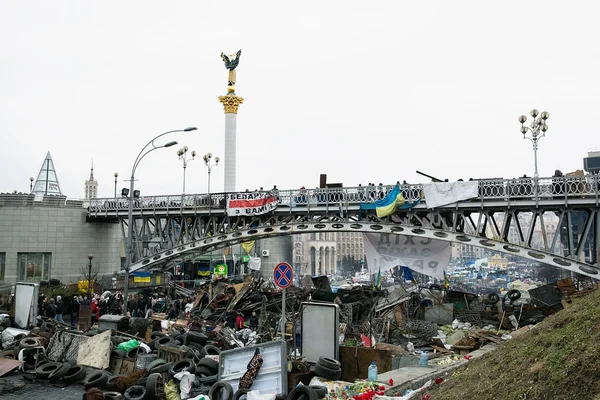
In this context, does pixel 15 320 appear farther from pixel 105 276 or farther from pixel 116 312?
pixel 105 276

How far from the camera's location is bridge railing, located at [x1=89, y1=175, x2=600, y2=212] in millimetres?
22938

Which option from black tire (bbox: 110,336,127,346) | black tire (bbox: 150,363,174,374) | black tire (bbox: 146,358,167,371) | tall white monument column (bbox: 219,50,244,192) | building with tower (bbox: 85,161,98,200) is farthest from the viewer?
building with tower (bbox: 85,161,98,200)

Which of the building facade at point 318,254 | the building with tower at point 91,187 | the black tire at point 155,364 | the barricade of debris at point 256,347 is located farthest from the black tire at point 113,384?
the building with tower at point 91,187

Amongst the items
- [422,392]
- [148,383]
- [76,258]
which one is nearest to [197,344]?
[148,383]

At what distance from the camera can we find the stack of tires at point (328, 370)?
12.0 meters

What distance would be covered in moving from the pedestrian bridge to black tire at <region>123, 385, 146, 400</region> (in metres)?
18.1

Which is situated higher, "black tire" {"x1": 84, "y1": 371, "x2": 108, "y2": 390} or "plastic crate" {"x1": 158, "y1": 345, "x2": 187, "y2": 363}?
"plastic crate" {"x1": 158, "y1": 345, "x2": 187, "y2": 363}

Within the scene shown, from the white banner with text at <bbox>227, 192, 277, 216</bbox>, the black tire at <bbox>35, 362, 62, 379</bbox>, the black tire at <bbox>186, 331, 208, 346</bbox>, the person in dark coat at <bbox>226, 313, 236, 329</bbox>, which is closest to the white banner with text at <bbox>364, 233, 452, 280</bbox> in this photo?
the white banner with text at <bbox>227, 192, 277, 216</bbox>

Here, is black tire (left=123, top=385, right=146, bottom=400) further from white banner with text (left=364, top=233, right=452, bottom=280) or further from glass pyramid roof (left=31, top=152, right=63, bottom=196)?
glass pyramid roof (left=31, top=152, right=63, bottom=196)

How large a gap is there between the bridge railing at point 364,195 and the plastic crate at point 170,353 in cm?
1642

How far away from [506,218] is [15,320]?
22.4m

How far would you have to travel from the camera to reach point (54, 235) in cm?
3822

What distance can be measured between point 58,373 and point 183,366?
12.7 ft

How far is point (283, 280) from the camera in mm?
12625
